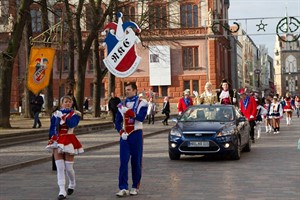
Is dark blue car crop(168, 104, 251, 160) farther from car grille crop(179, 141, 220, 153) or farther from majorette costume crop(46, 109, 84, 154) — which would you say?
majorette costume crop(46, 109, 84, 154)

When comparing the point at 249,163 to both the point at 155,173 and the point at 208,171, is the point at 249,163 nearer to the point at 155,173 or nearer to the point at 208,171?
the point at 208,171

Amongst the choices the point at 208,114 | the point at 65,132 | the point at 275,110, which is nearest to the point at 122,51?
the point at 208,114

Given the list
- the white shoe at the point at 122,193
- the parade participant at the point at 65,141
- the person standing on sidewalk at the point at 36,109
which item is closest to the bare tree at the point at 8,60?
the person standing on sidewalk at the point at 36,109

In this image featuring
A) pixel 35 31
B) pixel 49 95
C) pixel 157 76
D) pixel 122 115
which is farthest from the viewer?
pixel 157 76

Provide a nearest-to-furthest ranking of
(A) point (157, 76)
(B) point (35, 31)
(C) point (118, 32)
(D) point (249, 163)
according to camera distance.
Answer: (D) point (249, 163) → (C) point (118, 32) → (B) point (35, 31) → (A) point (157, 76)

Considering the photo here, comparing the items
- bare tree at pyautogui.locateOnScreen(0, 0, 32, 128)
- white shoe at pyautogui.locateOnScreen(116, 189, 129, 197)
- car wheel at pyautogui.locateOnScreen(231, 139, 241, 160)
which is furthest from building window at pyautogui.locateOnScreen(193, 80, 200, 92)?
white shoe at pyautogui.locateOnScreen(116, 189, 129, 197)

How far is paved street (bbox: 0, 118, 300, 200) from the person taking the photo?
33.1 feet

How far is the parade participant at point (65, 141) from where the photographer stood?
1016cm

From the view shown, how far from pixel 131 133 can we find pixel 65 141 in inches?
44.3

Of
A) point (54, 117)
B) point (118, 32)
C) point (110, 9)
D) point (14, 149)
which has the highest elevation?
point (110, 9)

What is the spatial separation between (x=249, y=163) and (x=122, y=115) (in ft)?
18.5

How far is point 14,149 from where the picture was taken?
19891 millimetres

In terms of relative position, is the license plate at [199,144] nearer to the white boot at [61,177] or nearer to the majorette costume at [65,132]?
the majorette costume at [65,132]

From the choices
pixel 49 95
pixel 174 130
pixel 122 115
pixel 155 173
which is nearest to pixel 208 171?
pixel 155 173
